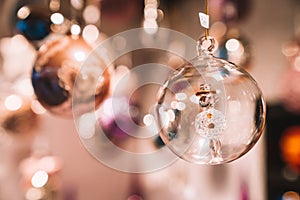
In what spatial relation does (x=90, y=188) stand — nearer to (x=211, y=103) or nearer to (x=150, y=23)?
(x=150, y=23)

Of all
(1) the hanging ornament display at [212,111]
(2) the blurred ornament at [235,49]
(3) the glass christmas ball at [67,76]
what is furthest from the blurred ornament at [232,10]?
(1) the hanging ornament display at [212,111]

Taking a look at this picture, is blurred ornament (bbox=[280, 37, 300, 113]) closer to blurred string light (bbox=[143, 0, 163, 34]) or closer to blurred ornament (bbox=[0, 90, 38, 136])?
blurred string light (bbox=[143, 0, 163, 34])

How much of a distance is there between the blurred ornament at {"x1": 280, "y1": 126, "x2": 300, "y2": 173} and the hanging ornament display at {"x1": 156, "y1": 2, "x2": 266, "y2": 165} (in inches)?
57.7

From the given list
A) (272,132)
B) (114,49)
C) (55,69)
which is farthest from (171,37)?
(55,69)

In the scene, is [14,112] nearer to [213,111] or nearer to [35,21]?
[35,21]

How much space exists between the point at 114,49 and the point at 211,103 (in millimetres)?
1627

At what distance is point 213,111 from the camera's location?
2.96 feet

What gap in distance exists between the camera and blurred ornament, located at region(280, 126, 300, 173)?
231cm

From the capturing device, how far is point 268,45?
245cm

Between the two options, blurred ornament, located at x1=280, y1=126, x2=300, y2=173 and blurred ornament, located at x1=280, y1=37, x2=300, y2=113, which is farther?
blurred ornament, located at x1=280, y1=126, x2=300, y2=173

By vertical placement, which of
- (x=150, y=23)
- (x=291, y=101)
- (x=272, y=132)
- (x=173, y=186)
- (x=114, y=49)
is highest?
(x=150, y=23)

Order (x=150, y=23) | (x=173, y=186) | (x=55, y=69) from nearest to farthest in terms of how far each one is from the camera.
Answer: (x=55, y=69) → (x=150, y=23) → (x=173, y=186)

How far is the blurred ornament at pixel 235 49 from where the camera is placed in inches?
71.7

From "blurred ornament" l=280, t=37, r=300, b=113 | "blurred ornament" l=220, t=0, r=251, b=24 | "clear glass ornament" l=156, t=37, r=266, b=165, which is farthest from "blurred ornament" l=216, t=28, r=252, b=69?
"clear glass ornament" l=156, t=37, r=266, b=165
